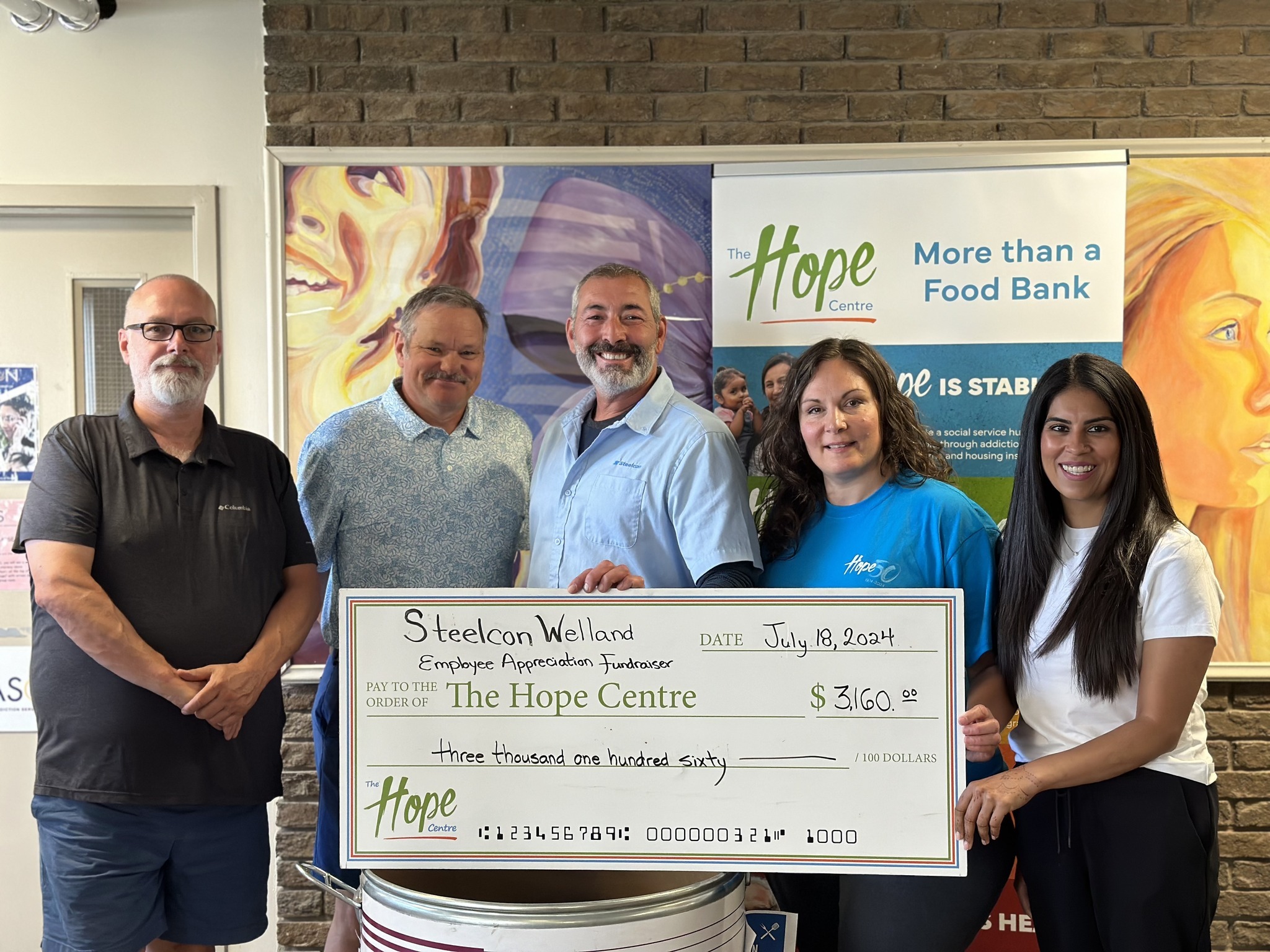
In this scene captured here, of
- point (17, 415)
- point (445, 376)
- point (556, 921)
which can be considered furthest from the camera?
point (17, 415)

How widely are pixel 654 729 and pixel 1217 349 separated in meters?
1.98

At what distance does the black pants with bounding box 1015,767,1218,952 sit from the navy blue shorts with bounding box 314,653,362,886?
1.32 meters

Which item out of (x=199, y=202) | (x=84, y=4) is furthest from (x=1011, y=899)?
(x=84, y=4)

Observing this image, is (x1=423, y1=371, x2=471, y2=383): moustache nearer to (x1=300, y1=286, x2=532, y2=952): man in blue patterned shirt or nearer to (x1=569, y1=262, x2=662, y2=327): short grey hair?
(x1=300, y1=286, x2=532, y2=952): man in blue patterned shirt

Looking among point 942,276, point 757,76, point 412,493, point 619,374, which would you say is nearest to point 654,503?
point 619,374

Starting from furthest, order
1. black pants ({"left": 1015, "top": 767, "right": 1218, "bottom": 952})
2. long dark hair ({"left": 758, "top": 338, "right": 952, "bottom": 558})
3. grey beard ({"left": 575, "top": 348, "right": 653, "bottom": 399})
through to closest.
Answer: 1. grey beard ({"left": 575, "top": 348, "right": 653, "bottom": 399})
2. long dark hair ({"left": 758, "top": 338, "right": 952, "bottom": 558})
3. black pants ({"left": 1015, "top": 767, "right": 1218, "bottom": 952})

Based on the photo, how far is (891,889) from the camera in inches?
63.1

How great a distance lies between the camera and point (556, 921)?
1169mm

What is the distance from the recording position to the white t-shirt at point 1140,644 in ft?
5.06

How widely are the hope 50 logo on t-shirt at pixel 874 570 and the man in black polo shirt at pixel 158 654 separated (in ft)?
3.60

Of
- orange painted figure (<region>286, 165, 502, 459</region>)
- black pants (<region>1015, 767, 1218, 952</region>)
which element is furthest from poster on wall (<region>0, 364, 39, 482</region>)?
black pants (<region>1015, 767, 1218, 952</region>)

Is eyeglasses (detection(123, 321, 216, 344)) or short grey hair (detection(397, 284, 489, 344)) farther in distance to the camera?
short grey hair (detection(397, 284, 489, 344))

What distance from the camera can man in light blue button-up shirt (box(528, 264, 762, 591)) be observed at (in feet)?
6.06

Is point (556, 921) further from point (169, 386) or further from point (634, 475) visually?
point (169, 386)
